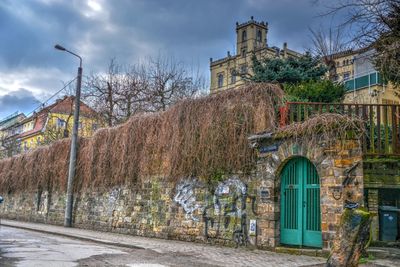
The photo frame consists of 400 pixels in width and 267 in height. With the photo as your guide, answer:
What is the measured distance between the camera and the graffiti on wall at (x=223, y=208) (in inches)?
490

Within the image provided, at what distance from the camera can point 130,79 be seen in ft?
105

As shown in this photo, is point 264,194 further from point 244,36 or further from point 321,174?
point 244,36

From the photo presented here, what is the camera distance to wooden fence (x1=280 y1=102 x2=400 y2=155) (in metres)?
11.2

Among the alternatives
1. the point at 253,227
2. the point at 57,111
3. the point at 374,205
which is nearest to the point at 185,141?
the point at 253,227

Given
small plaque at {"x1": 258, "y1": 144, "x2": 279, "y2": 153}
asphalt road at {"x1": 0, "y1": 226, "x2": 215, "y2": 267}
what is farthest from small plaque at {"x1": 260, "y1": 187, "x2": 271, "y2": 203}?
asphalt road at {"x1": 0, "y1": 226, "x2": 215, "y2": 267}

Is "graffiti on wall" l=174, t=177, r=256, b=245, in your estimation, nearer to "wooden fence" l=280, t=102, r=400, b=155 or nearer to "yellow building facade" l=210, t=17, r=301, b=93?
"wooden fence" l=280, t=102, r=400, b=155

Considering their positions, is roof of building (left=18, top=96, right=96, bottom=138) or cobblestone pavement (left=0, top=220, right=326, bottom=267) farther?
roof of building (left=18, top=96, right=96, bottom=138)

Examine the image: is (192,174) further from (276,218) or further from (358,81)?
(358,81)

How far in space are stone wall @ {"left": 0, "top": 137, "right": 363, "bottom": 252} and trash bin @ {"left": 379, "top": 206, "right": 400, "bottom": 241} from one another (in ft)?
7.19

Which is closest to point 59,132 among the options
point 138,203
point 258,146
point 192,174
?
point 138,203

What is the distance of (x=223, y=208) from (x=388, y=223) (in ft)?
A: 15.2

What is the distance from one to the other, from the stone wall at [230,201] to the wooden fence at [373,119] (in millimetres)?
1232

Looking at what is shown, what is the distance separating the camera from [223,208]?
42.9 ft

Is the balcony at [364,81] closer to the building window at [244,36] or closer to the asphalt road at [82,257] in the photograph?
the asphalt road at [82,257]
